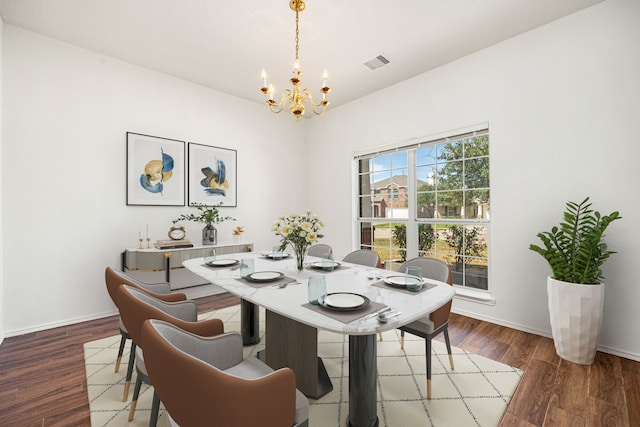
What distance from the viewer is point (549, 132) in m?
→ 2.73

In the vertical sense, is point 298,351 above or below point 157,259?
below

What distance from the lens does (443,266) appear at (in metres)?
2.20

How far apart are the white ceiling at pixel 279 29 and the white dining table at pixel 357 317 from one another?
226 cm

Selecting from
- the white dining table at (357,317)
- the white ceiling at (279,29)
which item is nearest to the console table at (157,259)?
the white dining table at (357,317)

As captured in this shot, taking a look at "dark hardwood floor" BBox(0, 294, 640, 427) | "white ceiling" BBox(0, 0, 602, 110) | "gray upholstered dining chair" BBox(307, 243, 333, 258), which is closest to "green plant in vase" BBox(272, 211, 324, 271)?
"gray upholstered dining chair" BBox(307, 243, 333, 258)

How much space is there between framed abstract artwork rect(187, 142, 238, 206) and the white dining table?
206cm

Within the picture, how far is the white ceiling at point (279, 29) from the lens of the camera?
2482 millimetres

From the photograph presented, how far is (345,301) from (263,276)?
746 millimetres

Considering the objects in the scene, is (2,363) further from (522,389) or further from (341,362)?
(522,389)

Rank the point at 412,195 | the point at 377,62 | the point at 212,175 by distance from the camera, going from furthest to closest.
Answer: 1. the point at 212,175
2. the point at 412,195
3. the point at 377,62

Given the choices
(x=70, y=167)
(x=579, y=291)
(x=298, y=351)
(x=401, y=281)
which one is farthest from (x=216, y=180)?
(x=579, y=291)

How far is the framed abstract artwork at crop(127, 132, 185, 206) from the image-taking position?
11.4 feet

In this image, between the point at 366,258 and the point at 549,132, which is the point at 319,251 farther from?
the point at 549,132

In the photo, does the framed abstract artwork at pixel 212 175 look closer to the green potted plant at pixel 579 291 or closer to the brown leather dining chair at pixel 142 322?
the brown leather dining chair at pixel 142 322
